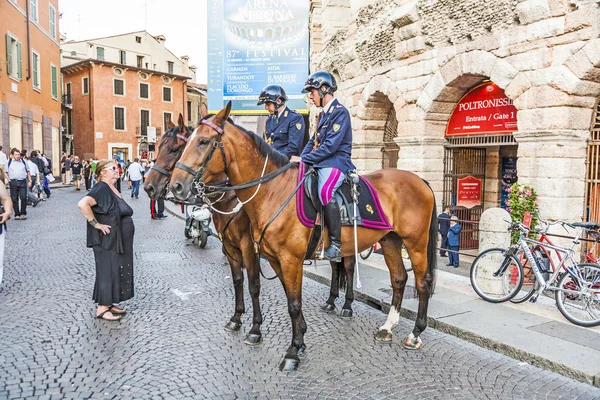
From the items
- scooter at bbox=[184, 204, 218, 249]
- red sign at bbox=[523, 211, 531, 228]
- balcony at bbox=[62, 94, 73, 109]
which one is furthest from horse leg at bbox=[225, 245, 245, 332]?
balcony at bbox=[62, 94, 73, 109]

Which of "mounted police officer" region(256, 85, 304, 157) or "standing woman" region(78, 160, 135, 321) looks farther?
"mounted police officer" region(256, 85, 304, 157)

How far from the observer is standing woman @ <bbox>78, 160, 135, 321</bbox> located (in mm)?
5574

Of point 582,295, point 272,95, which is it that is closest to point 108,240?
point 272,95

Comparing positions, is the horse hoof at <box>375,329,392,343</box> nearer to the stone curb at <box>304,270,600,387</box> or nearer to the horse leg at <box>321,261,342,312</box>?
the stone curb at <box>304,270,600,387</box>

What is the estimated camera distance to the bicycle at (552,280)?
5566 millimetres

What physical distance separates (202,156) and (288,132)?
6.46 feet

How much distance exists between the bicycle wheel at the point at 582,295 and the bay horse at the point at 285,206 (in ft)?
5.41

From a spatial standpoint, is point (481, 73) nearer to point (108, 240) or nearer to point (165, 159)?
point (165, 159)

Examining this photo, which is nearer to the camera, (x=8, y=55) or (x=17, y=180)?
(x=17, y=180)

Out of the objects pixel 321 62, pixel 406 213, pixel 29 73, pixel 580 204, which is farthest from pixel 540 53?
pixel 29 73

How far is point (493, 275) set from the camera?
650 cm

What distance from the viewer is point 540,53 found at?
7410 mm

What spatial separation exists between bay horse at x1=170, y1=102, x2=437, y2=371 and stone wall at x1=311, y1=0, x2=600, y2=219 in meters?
3.20

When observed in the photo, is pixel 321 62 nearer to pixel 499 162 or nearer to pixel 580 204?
pixel 499 162
